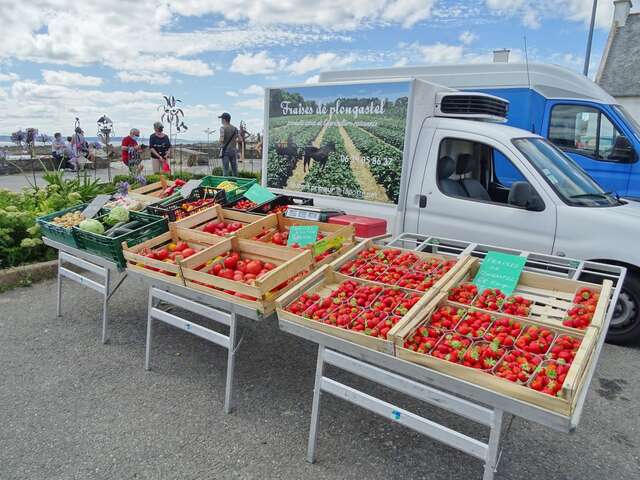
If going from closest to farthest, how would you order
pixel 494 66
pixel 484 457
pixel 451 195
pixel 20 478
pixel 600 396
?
pixel 484 457 → pixel 20 478 → pixel 600 396 → pixel 451 195 → pixel 494 66

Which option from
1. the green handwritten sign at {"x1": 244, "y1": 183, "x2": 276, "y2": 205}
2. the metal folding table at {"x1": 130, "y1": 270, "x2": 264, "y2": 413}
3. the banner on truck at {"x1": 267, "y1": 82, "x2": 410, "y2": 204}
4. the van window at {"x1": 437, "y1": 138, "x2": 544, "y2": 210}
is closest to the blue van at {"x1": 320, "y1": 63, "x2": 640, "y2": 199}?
the banner on truck at {"x1": 267, "y1": 82, "x2": 410, "y2": 204}

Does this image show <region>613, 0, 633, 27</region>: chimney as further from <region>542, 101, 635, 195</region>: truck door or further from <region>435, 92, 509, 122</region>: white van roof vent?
<region>435, 92, 509, 122</region>: white van roof vent

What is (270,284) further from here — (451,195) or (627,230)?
(627,230)

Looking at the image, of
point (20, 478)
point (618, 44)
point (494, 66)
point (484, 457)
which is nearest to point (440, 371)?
point (484, 457)

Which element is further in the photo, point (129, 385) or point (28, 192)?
point (28, 192)

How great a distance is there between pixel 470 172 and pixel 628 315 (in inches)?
81.5

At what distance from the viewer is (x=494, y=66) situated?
764 cm

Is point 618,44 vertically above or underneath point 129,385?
above

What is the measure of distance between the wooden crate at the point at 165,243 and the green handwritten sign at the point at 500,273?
2104 mm

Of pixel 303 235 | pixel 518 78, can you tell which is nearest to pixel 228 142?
pixel 518 78

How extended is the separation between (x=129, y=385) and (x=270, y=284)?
1663mm

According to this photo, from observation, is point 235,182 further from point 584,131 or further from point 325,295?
point 584,131

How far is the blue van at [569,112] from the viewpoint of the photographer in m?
7.44

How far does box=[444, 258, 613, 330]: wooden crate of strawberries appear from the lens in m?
2.78
